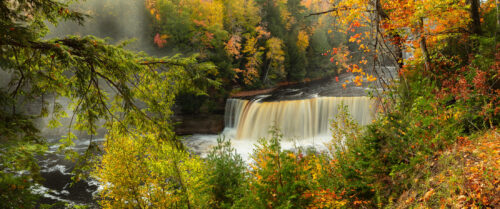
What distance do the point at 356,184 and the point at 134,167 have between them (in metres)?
5.54

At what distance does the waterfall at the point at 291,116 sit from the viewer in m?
16.6

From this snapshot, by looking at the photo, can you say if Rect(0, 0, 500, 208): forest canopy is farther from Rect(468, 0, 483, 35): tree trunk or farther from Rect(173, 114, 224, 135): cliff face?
Rect(173, 114, 224, 135): cliff face

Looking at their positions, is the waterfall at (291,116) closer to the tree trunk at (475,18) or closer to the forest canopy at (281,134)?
the forest canopy at (281,134)

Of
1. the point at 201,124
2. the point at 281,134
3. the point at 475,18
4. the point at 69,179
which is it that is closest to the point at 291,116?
the point at 201,124

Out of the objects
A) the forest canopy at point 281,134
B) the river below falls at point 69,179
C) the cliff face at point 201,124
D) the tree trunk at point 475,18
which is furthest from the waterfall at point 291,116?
the tree trunk at point 475,18

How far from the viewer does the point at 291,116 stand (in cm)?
1709

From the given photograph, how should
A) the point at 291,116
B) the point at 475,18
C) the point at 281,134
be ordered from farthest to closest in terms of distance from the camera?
the point at 291,116
the point at 475,18
the point at 281,134

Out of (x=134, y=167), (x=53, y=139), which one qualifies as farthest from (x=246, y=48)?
(x=134, y=167)

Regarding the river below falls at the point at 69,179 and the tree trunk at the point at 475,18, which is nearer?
the tree trunk at the point at 475,18

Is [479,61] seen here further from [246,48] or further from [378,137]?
[246,48]

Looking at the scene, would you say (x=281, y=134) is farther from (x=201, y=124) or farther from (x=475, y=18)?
(x=201, y=124)

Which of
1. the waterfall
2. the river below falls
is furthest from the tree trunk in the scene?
the waterfall

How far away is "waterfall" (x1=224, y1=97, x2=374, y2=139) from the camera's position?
16.6 meters

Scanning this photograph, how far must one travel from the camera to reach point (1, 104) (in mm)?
3090
